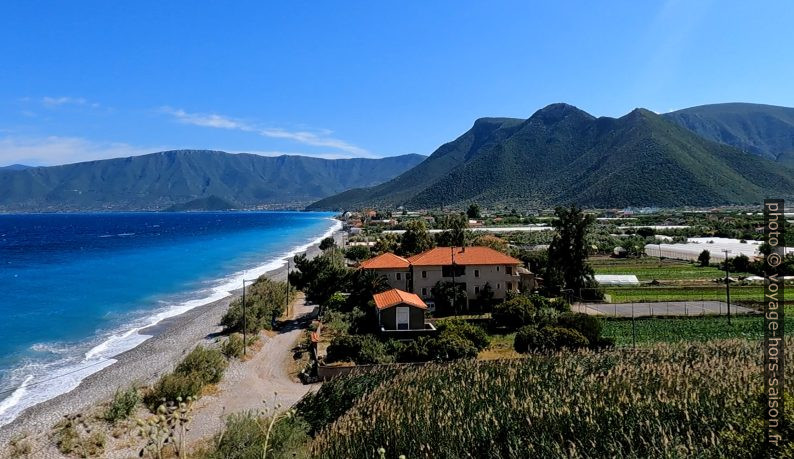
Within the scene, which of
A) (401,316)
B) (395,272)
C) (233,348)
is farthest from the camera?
(395,272)

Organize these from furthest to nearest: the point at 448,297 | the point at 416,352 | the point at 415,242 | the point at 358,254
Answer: the point at 358,254, the point at 415,242, the point at 448,297, the point at 416,352

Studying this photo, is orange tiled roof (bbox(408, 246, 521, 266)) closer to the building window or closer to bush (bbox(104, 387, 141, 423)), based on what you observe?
the building window

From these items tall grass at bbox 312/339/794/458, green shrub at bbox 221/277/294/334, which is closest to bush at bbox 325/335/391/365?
tall grass at bbox 312/339/794/458

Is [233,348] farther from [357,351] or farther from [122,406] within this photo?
[122,406]

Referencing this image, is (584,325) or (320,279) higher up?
(320,279)

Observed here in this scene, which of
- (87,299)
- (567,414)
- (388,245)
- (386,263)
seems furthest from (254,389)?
(388,245)

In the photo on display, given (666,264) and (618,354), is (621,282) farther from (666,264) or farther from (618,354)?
(618,354)
